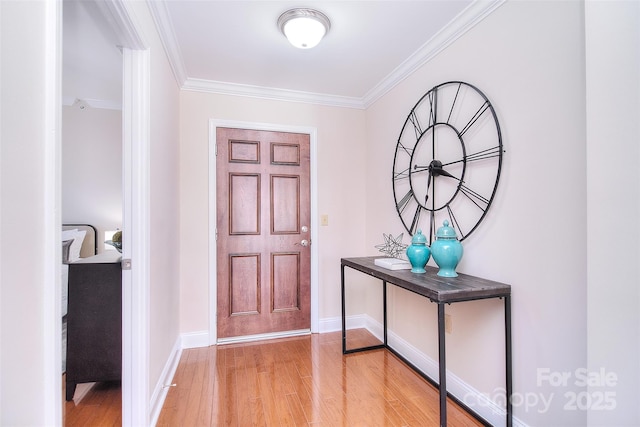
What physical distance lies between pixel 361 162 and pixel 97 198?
9.07ft

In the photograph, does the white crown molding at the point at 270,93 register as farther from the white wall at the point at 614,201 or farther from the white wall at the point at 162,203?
the white wall at the point at 614,201

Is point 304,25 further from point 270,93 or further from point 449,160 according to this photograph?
point 449,160

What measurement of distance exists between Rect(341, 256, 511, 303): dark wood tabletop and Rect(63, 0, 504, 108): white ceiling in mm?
1495

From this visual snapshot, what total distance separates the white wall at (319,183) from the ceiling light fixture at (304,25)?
1.08 m

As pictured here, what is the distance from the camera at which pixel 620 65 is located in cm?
103

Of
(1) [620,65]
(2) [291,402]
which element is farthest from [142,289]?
(1) [620,65]

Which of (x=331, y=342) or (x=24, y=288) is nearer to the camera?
(x=24, y=288)

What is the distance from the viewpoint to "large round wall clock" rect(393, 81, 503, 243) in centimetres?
173

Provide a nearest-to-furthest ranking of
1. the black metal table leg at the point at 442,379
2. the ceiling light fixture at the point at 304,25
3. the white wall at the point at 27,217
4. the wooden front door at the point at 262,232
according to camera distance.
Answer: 1. the white wall at the point at 27,217
2. the black metal table leg at the point at 442,379
3. the ceiling light fixture at the point at 304,25
4. the wooden front door at the point at 262,232

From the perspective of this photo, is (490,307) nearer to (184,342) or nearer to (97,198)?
(184,342)

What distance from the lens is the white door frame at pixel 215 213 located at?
2762 millimetres

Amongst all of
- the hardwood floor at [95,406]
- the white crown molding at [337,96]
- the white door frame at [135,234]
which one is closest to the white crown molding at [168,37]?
the white crown molding at [337,96]

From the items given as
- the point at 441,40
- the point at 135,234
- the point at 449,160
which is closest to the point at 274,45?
the point at 441,40

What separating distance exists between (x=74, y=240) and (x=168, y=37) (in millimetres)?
2143
